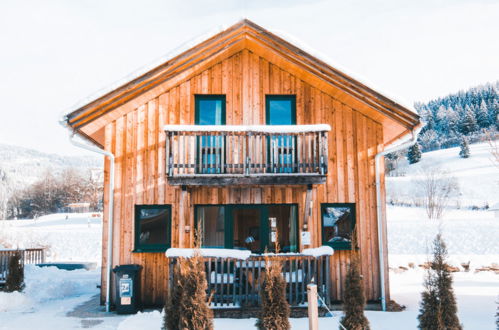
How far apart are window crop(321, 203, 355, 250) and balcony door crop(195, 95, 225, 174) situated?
120 inches

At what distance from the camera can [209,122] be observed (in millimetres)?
11273

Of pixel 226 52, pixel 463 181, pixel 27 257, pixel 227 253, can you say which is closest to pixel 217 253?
pixel 227 253

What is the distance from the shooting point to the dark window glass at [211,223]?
1081cm

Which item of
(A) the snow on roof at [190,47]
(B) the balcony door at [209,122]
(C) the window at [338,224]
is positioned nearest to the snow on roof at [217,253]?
(B) the balcony door at [209,122]

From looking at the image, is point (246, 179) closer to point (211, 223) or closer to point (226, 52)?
point (211, 223)

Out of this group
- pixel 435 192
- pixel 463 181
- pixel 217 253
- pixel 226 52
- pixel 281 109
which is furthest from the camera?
pixel 463 181

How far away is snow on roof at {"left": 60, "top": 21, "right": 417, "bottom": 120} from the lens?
10.2m

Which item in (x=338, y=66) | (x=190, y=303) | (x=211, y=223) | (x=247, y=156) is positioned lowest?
(x=190, y=303)

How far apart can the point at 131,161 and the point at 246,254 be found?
396 centimetres

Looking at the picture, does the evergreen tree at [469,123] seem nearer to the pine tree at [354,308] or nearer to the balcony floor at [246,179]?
the balcony floor at [246,179]

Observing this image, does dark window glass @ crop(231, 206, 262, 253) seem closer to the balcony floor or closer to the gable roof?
the balcony floor

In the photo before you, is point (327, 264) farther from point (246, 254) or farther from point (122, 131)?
point (122, 131)

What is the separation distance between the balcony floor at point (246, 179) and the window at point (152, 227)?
126cm

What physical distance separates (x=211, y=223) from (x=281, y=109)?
3.61 m
